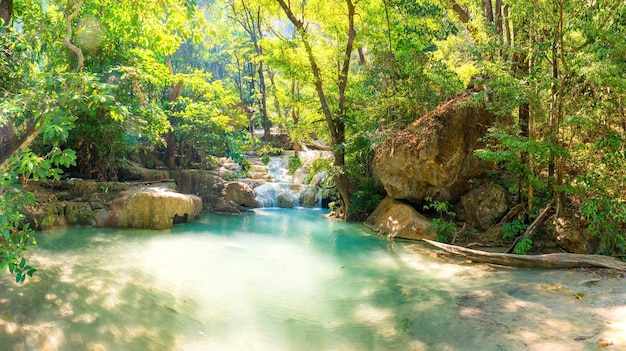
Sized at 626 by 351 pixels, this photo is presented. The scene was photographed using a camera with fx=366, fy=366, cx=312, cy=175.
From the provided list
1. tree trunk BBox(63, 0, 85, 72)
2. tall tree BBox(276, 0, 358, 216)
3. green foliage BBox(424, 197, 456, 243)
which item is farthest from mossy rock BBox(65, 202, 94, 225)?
green foliage BBox(424, 197, 456, 243)

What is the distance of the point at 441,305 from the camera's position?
4547 millimetres

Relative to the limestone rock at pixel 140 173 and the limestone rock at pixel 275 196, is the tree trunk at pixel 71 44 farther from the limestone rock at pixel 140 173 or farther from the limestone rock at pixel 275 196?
the limestone rock at pixel 275 196

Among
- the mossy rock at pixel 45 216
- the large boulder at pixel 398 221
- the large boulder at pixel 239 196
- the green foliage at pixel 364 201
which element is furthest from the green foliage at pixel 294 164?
the mossy rock at pixel 45 216

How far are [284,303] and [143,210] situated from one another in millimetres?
6508

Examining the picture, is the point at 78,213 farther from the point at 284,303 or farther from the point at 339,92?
the point at 339,92

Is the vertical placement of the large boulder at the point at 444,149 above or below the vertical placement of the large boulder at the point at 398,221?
above

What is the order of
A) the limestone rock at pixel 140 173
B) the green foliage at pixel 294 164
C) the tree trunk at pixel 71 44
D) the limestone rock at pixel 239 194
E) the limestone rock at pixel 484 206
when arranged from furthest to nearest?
the green foliage at pixel 294 164
the limestone rock at pixel 239 194
the limestone rock at pixel 140 173
the limestone rock at pixel 484 206
the tree trunk at pixel 71 44

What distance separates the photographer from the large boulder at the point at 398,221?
30.8 ft

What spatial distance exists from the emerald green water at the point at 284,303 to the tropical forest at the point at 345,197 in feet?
0.10

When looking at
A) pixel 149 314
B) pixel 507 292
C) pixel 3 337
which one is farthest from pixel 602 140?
pixel 3 337

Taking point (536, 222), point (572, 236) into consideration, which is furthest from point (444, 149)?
point (572, 236)

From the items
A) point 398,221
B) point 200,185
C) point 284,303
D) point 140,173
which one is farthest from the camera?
point 200,185

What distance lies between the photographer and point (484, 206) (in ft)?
29.1

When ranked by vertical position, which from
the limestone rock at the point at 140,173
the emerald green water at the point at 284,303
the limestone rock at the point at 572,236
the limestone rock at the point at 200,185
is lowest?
the emerald green water at the point at 284,303
